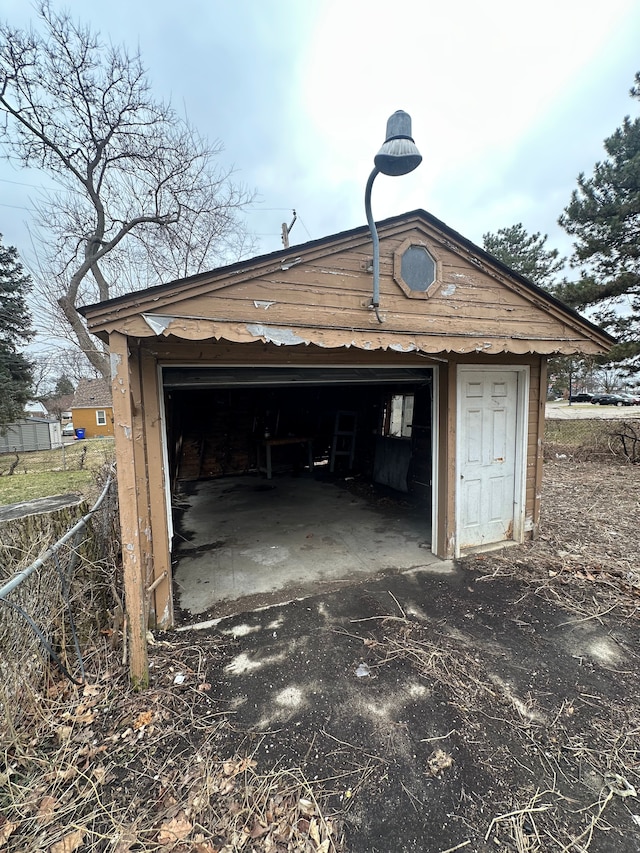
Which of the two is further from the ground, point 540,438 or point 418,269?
point 418,269

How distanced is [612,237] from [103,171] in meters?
14.9

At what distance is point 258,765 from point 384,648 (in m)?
1.17

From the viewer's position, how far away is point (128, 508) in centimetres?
247

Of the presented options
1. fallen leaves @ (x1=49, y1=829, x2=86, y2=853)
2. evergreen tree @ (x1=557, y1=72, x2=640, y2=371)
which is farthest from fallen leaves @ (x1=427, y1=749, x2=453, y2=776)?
evergreen tree @ (x1=557, y1=72, x2=640, y2=371)

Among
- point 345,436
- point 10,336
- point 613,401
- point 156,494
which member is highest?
point 10,336

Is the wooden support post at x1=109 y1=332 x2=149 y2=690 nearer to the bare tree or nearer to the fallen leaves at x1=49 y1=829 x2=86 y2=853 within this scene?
the fallen leaves at x1=49 y1=829 x2=86 y2=853

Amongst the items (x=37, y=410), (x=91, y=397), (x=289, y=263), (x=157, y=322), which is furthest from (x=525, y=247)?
(x=37, y=410)

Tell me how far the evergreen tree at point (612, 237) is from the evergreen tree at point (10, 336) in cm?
2083

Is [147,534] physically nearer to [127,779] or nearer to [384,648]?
[127,779]

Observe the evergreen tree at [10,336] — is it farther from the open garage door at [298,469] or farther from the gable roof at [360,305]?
the gable roof at [360,305]

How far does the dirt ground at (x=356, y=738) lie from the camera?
158 cm

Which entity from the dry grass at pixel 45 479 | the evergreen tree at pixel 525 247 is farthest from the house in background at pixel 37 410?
the evergreen tree at pixel 525 247

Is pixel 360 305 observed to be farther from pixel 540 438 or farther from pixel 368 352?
pixel 540 438

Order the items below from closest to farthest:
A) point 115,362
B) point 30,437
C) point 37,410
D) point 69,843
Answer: point 69,843 < point 115,362 < point 30,437 < point 37,410
